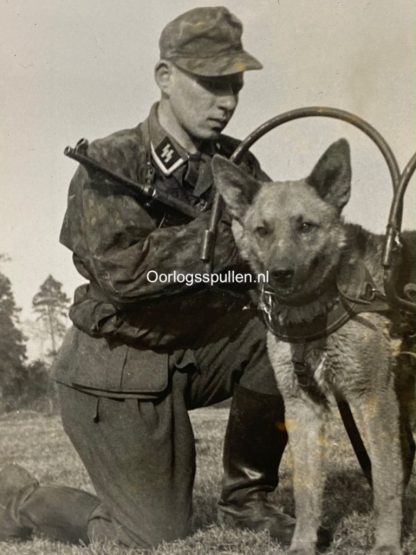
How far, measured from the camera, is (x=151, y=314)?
351 centimetres

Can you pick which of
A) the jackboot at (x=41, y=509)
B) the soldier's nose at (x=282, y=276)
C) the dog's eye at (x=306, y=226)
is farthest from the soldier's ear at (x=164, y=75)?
the jackboot at (x=41, y=509)

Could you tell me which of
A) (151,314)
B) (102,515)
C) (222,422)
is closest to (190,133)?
(151,314)

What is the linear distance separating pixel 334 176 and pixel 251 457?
1358mm

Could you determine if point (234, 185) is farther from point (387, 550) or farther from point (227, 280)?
point (387, 550)

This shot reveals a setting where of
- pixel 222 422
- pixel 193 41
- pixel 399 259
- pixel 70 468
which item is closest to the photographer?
pixel 399 259

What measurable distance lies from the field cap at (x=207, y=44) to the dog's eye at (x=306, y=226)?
74cm

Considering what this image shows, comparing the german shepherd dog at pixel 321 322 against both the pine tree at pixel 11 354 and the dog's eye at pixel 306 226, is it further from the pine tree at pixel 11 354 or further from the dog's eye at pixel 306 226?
the pine tree at pixel 11 354

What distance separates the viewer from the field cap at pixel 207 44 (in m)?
3.38

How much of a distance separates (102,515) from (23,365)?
3.77 ft

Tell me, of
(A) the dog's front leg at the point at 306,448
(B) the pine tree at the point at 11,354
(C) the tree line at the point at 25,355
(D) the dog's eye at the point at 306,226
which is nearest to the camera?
(D) the dog's eye at the point at 306,226

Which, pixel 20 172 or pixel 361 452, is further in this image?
pixel 20 172

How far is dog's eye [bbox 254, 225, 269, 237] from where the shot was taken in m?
3.16

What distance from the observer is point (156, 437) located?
3.57 metres

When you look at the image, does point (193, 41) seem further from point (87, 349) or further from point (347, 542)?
point (347, 542)
